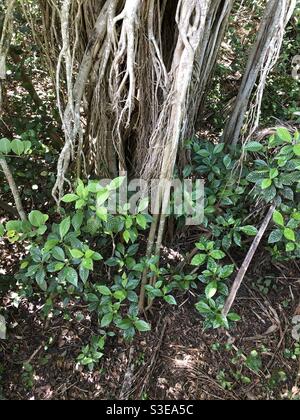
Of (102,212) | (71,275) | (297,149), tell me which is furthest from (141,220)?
(297,149)

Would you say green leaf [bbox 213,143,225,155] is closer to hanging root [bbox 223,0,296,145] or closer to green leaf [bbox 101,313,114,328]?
hanging root [bbox 223,0,296,145]

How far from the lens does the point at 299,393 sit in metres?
1.59

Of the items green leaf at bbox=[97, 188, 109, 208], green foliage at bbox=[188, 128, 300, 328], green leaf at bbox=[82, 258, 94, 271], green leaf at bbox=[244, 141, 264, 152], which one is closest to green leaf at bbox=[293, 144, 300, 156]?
green foliage at bbox=[188, 128, 300, 328]

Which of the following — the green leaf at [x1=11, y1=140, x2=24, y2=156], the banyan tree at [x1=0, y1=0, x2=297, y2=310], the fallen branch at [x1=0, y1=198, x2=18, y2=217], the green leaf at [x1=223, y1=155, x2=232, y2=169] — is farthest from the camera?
the fallen branch at [x1=0, y1=198, x2=18, y2=217]

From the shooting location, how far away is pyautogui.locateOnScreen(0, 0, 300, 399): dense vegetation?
1286mm

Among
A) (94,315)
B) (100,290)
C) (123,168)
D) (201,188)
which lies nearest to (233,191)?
(201,188)

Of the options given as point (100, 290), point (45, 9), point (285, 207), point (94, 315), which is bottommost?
point (94, 315)

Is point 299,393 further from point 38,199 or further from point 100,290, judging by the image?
point 38,199

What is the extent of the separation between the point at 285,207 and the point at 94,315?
790mm

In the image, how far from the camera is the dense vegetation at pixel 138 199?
4.22 feet

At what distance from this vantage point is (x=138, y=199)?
1.47m

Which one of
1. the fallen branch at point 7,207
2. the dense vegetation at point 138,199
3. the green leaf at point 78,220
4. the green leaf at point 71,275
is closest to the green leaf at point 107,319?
the dense vegetation at point 138,199

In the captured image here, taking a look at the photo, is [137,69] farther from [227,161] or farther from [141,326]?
[141,326]

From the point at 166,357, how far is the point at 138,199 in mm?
599
